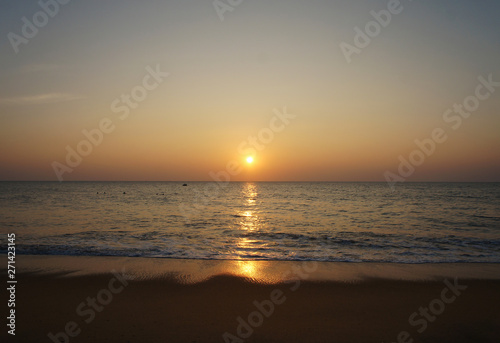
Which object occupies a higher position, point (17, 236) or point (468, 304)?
point (17, 236)

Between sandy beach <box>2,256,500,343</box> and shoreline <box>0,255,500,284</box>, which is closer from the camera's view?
sandy beach <box>2,256,500,343</box>

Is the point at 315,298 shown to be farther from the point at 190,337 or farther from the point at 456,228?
the point at 456,228

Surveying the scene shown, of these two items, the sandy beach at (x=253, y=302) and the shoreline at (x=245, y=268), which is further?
the shoreline at (x=245, y=268)

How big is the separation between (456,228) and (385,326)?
22.5 meters

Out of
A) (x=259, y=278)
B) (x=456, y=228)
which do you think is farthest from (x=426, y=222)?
(x=259, y=278)

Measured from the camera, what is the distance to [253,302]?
28.9 ft

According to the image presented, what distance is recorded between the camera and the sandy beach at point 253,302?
6.95 meters

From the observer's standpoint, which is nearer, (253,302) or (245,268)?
(253,302)

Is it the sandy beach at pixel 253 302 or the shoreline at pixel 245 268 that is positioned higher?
the shoreline at pixel 245 268

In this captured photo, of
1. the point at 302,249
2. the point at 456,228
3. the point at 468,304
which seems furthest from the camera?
the point at 456,228

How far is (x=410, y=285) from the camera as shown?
34.6 feet

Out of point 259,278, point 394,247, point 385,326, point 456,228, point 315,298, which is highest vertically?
point 456,228

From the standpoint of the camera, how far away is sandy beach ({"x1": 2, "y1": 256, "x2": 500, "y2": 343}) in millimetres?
6953

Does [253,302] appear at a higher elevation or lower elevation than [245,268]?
lower
